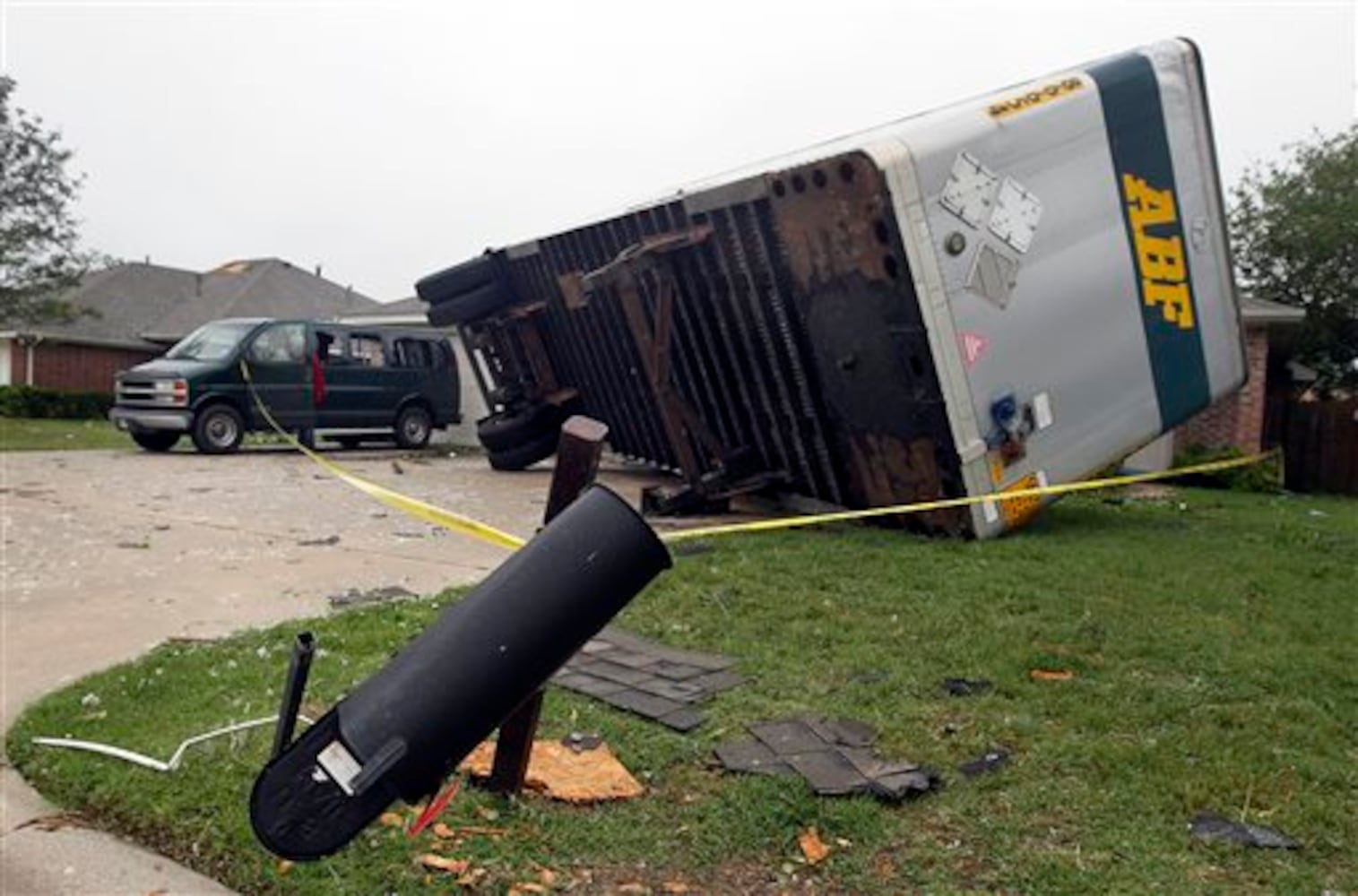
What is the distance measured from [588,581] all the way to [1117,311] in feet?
22.0

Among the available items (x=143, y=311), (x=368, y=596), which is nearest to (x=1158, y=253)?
(x=368, y=596)

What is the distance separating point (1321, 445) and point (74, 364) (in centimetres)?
3420

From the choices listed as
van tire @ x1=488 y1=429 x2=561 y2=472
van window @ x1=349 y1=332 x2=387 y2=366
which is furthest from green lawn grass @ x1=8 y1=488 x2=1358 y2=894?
van window @ x1=349 y1=332 x2=387 y2=366

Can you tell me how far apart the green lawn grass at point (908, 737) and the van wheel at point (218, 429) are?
10.2m

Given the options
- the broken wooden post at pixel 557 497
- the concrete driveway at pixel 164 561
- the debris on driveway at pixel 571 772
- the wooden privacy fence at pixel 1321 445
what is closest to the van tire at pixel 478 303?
the concrete driveway at pixel 164 561

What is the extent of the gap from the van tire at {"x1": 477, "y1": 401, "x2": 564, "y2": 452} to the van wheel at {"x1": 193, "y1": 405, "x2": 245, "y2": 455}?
4140 mm

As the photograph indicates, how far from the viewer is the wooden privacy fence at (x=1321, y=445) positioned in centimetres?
1641

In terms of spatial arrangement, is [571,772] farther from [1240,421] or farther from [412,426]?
[1240,421]

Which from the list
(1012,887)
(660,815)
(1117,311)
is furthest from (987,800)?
(1117,311)

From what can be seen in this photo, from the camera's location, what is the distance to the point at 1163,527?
950 cm

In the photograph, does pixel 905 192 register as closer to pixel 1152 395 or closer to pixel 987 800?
pixel 1152 395

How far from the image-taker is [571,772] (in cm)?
346

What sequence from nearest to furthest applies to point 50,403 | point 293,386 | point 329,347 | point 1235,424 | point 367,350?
point 293,386 → point 329,347 → point 1235,424 → point 367,350 → point 50,403

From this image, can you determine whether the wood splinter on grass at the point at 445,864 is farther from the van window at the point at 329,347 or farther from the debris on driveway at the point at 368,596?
the van window at the point at 329,347
